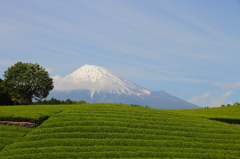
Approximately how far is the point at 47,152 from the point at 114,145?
5.61m

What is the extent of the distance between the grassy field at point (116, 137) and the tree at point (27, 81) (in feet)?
99.1

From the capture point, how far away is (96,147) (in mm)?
17891

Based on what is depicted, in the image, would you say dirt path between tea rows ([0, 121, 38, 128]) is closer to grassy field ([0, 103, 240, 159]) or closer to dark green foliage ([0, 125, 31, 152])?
grassy field ([0, 103, 240, 159])

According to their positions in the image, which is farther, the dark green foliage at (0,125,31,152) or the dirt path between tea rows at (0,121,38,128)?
the dirt path between tea rows at (0,121,38,128)

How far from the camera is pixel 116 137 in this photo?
19.8 meters

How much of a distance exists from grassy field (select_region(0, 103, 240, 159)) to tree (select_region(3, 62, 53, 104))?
99.1 feet

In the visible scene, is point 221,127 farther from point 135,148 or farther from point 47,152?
point 47,152

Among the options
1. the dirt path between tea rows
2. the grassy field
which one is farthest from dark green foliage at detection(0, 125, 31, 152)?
the dirt path between tea rows

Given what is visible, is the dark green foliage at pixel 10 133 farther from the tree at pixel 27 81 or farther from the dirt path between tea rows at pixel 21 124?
the tree at pixel 27 81

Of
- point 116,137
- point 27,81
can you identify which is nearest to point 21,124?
point 116,137

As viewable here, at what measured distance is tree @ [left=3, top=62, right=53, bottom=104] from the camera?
5416 cm

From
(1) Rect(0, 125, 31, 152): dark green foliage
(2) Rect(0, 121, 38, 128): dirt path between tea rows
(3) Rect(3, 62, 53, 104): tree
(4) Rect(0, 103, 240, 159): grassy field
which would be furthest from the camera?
(3) Rect(3, 62, 53, 104): tree

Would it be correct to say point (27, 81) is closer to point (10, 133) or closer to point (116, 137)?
point (10, 133)

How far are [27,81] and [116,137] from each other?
138 feet
